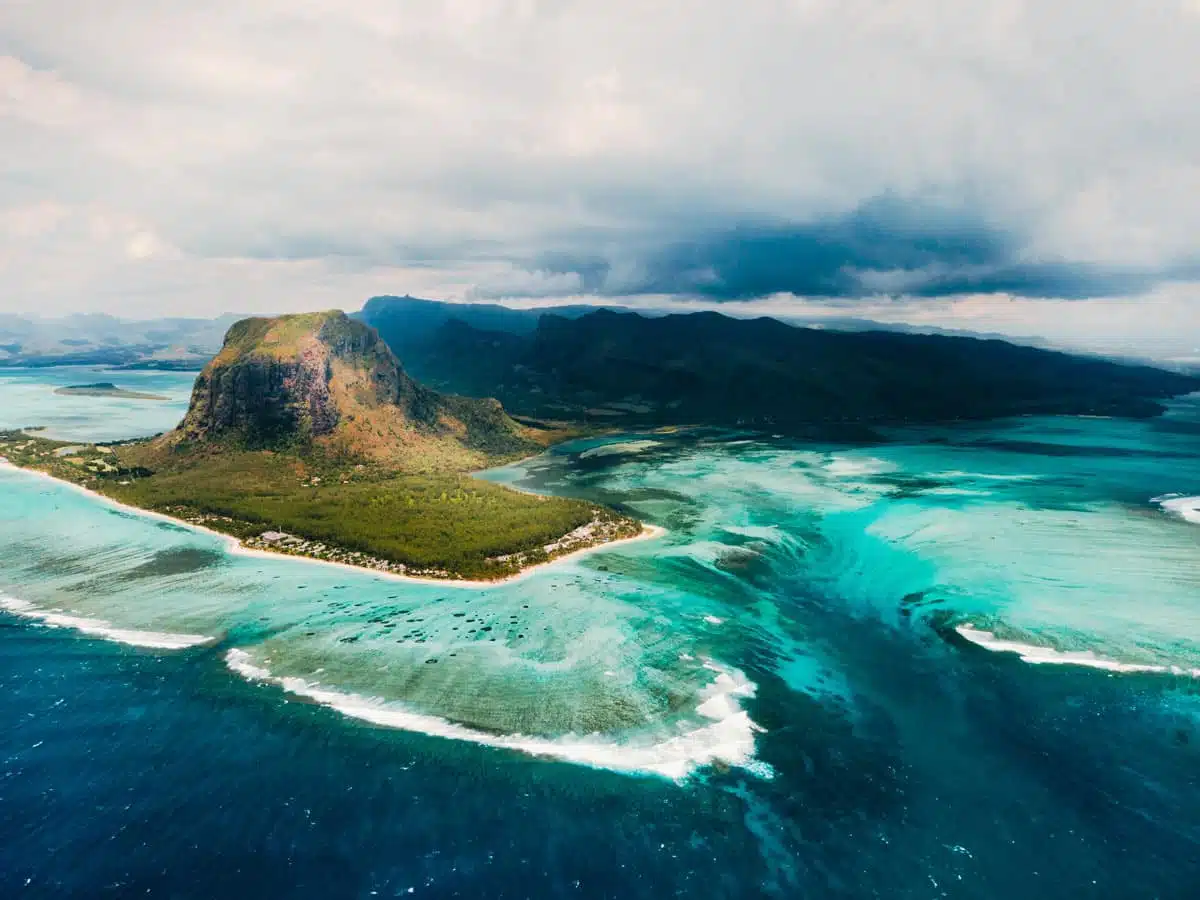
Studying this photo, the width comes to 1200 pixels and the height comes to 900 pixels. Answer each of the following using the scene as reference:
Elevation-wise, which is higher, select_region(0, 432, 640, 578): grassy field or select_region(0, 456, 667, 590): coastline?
select_region(0, 432, 640, 578): grassy field

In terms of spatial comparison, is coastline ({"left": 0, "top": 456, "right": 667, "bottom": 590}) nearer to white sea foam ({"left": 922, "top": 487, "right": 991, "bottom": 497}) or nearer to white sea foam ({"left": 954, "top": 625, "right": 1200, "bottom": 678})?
white sea foam ({"left": 954, "top": 625, "right": 1200, "bottom": 678})

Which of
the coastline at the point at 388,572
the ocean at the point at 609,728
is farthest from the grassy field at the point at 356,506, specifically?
the ocean at the point at 609,728

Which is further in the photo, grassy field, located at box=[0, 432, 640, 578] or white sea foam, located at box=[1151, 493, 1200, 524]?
A: white sea foam, located at box=[1151, 493, 1200, 524]

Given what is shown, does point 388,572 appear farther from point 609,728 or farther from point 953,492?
point 953,492

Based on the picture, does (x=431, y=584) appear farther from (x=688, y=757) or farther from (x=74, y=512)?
(x=74, y=512)

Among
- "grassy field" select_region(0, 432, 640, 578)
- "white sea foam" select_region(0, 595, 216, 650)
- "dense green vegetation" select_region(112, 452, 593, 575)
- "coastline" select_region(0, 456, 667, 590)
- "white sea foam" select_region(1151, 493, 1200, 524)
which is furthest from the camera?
"white sea foam" select_region(1151, 493, 1200, 524)

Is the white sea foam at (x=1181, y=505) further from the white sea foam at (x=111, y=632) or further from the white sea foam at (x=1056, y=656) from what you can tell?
the white sea foam at (x=111, y=632)

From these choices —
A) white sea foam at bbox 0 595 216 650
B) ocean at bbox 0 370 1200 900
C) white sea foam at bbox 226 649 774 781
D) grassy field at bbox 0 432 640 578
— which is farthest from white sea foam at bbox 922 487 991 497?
white sea foam at bbox 0 595 216 650

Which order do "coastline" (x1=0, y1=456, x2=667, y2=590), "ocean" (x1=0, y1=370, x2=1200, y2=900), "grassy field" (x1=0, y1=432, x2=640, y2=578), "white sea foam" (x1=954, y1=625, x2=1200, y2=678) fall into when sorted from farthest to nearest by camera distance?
"grassy field" (x1=0, y1=432, x2=640, y2=578) < "coastline" (x1=0, y1=456, x2=667, y2=590) < "white sea foam" (x1=954, y1=625, x2=1200, y2=678) < "ocean" (x1=0, y1=370, x2=1200, y2=900)
